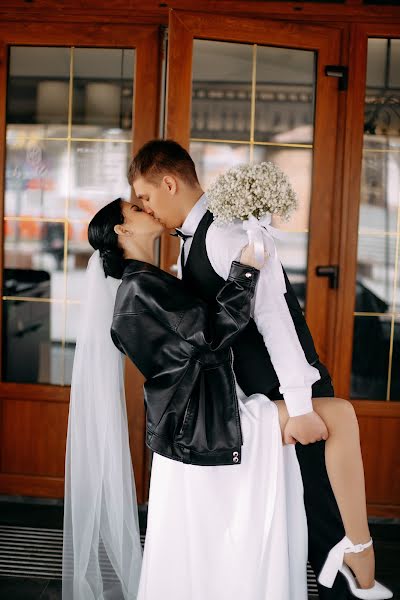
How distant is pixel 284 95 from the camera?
3.66m

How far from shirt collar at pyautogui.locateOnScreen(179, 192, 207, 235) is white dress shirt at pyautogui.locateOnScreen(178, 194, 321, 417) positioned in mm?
142

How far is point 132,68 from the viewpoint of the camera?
372 centimetres

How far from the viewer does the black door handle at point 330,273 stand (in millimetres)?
3703

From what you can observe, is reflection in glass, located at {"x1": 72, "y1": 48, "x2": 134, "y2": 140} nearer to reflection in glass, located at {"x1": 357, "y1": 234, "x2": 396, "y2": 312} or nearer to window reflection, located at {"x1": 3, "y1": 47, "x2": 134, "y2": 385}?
window reflection, located at {"x1": 3, "y1": 47, "x2": 134, "y2": 385}

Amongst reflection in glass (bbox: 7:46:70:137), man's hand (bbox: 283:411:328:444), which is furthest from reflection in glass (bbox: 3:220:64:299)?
man's hand (bbox: 283:411:328:444)

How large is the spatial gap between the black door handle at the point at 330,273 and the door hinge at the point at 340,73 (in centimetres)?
89

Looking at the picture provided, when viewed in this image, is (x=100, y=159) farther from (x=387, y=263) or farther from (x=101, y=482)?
(x=101, y=482)

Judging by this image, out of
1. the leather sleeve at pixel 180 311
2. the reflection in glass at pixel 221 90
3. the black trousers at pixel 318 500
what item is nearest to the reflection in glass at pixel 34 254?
the reflection in glass at pixel 221 90

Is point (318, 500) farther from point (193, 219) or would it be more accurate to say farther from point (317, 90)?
point (317, 90)

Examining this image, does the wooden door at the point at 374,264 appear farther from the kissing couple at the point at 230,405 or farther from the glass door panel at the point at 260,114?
the kissing couple at the point at 230,405

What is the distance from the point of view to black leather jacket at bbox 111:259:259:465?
2084mm

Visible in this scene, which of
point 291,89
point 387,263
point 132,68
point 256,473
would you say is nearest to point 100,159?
point 132,68

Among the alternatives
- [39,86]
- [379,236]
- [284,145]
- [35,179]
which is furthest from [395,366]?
[39,86]

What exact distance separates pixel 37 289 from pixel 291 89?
5.59ft
